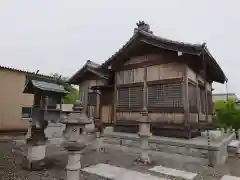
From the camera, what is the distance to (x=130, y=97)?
11.6 metres

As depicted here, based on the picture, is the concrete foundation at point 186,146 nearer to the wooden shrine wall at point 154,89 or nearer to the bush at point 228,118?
the wooden shrine wall at point 154,89

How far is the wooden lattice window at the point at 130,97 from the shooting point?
11.3 m

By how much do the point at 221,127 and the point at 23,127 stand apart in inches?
678

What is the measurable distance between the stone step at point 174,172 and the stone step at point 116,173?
2.16ft

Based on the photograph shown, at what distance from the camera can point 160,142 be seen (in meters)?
9.08

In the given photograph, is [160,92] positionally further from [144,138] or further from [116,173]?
[116,173]

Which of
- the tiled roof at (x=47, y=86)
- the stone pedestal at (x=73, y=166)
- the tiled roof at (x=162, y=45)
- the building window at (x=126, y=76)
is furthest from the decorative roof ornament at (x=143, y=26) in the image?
the stone pedestal at (x=73, y=166)

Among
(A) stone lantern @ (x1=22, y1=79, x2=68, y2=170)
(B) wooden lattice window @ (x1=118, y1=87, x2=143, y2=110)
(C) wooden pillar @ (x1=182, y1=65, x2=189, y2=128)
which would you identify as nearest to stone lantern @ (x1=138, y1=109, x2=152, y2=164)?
(C) wooden pillar @ (x1=182, y1=65, x2=189, y2=128)

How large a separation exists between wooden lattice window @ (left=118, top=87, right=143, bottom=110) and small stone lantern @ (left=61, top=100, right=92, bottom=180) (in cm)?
647

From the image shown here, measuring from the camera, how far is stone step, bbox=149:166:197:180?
20.7 ft

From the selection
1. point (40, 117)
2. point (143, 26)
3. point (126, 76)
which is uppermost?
point (143, 26)

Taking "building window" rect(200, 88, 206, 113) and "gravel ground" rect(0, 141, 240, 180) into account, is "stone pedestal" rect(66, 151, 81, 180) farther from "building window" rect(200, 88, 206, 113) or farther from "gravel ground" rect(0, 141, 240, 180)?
"building window" rect(200, 88, 206, 113)

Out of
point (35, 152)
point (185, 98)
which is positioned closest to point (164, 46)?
point (185, 98)

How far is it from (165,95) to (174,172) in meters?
4.40
